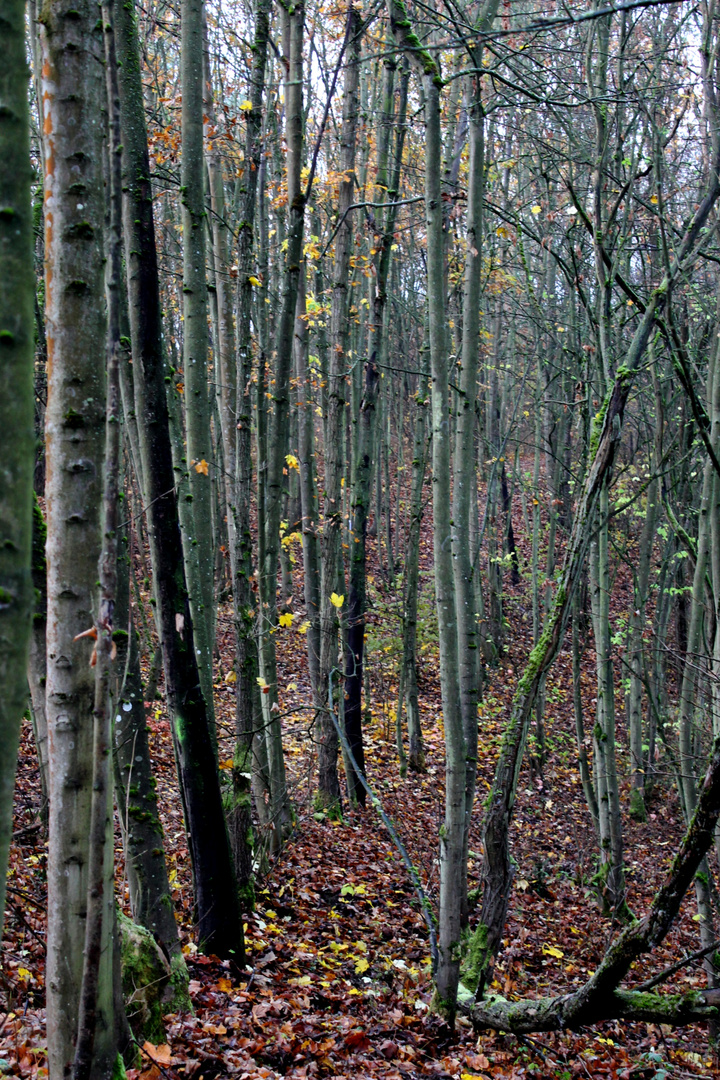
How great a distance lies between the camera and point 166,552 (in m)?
4.28

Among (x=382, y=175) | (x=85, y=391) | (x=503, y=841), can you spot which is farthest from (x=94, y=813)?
(x=382, y=175)

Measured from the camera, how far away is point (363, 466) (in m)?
9.55

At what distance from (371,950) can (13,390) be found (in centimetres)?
571

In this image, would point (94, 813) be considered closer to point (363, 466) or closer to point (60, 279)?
point (60, 279)

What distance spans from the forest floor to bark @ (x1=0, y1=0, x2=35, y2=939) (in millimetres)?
2218

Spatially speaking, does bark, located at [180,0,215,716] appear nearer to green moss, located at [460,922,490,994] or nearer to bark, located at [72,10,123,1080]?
green moss, located at [460,922,490,994]

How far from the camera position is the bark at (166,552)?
13.6 feet

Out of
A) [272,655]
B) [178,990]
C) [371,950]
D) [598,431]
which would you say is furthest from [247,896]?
[598,431]

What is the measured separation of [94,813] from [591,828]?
32.3 feet

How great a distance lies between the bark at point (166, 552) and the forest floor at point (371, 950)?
44cm

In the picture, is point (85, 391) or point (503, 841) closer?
point (85, 391)

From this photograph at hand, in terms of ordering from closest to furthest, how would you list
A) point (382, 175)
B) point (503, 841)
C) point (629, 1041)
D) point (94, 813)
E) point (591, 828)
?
point (94, 813), point (503, 841), point (629, 1041), point (382, 175), point (591, 828)

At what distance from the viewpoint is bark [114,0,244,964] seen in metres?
4.14

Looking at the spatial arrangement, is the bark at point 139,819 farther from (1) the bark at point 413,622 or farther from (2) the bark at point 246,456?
(1) the bark at point 413,622
